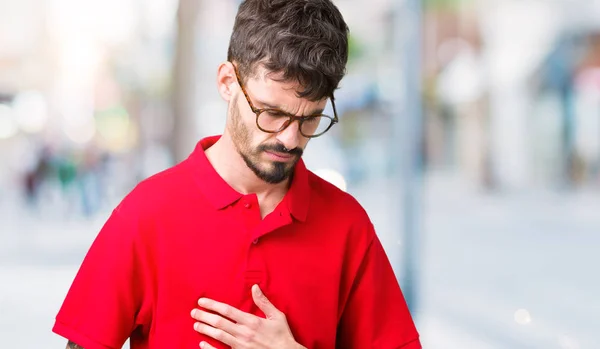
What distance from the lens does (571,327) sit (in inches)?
230

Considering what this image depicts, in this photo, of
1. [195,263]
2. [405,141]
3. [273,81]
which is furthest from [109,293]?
[405,141]

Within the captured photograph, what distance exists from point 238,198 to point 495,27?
66.0ft

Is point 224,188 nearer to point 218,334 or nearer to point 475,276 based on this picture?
point 218,334

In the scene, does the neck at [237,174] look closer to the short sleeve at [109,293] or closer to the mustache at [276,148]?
the mustache at [276,148]

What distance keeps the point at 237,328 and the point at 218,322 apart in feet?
0.12

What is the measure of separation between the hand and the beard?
0.20 meters

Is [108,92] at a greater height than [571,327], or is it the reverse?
[108,92]

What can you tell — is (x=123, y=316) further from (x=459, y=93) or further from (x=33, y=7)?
(x=459, y=93)

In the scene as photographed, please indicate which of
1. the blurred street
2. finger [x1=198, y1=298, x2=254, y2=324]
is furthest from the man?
the blurred street

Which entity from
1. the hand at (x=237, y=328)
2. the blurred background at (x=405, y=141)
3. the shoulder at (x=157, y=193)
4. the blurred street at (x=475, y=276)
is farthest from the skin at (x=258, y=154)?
the blurred street at (x=475, y=276)

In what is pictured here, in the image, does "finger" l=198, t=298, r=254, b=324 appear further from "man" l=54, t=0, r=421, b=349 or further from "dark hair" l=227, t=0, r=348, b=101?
"dark hair" l=227, t=0, r=348, b=101

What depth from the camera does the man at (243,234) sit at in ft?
4.77

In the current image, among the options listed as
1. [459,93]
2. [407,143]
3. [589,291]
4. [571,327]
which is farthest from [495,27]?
[407,143]

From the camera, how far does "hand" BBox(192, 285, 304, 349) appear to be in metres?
1.49
